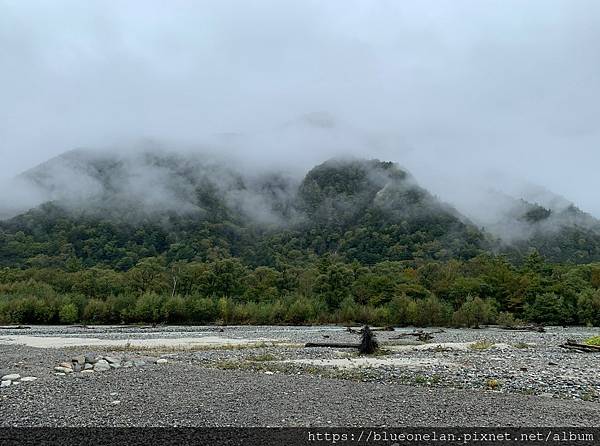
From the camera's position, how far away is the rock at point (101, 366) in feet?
64.2

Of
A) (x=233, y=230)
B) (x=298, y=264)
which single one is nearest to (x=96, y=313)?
(x=298, y=264)

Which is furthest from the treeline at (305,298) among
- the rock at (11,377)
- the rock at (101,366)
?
the rock at (11,377)

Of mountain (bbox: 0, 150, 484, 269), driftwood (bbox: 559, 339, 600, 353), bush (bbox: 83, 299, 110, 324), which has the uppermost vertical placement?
mountain (bbox: 0, 150, 484, 269)

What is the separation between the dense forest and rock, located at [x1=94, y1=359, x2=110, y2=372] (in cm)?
5385

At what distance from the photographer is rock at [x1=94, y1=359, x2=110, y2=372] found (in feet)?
64.2

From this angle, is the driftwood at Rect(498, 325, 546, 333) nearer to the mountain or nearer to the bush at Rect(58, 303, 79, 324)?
the bush at Rect(58, 303, 79, 324)

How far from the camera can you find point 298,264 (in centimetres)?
13888

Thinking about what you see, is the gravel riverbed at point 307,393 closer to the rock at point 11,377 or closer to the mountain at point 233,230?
the rock at point 11,377

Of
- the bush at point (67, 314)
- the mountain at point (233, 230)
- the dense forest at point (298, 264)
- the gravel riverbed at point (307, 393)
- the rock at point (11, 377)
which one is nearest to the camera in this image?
the gravel riverbed at point (307, 393)

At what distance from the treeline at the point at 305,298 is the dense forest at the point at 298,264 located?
0.69 feet

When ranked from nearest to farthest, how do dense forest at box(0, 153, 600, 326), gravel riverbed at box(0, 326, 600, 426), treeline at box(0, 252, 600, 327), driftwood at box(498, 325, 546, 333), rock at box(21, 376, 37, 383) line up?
gravel riverbed at box(0, 326, 600, 426)
rock at box(21, 376, 37, 383)
driftwood at box(498, 325, 546, 333)
treeline at box(0, 252, 600, 327)
dense forest at box(0, 153, 600, 326)

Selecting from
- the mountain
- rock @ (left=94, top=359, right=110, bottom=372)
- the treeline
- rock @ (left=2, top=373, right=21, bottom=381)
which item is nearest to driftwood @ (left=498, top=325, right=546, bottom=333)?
the treeline

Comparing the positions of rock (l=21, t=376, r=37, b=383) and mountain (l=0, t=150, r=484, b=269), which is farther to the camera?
mountain (l=0, t=150, r=484, b=269)

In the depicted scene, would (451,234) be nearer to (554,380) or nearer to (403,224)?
(403,224)
